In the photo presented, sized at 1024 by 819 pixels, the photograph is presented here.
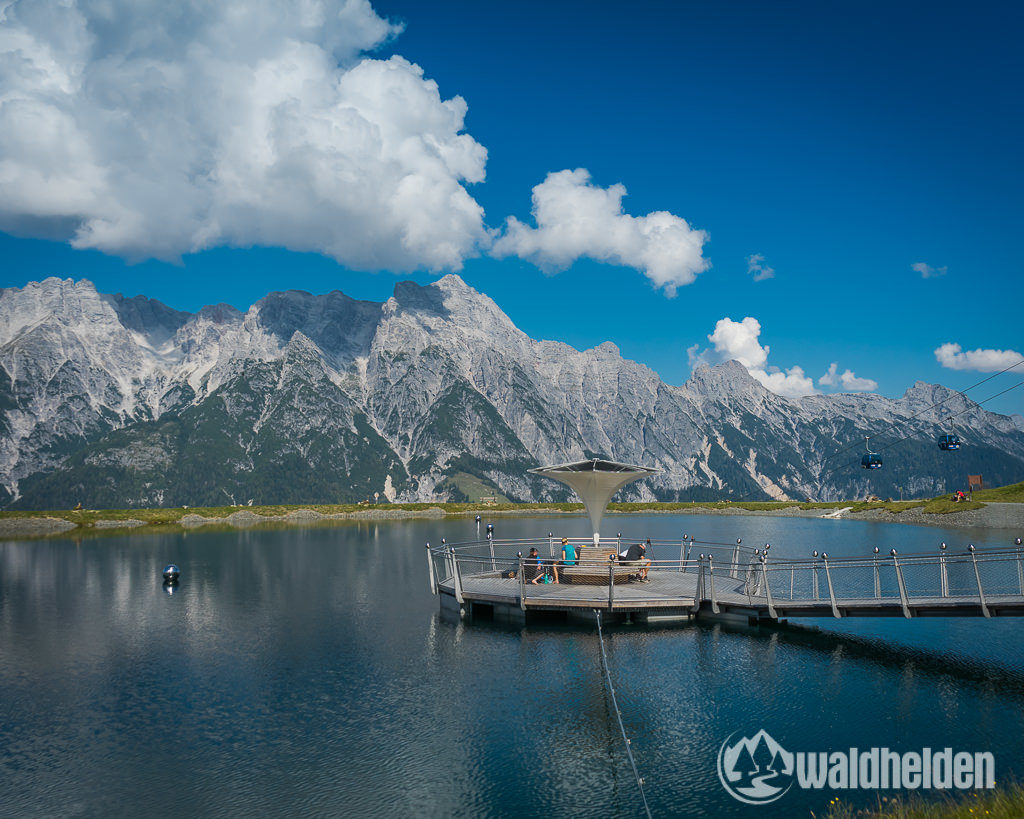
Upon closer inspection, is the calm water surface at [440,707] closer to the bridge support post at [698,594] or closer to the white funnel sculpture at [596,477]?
the bridge support post at [698,594]

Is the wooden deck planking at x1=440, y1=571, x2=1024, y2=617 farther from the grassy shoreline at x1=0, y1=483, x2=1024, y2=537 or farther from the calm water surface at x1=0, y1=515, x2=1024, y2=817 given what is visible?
the grassy shoreline at x1=0, y1=483, x2=1024, y2=537

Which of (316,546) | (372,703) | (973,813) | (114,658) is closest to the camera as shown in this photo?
(973,813)

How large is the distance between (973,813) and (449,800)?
11268mm

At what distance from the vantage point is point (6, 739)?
71.4ft

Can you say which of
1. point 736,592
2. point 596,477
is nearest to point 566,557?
point 596,477

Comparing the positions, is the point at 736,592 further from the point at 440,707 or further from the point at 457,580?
the point at 440,707

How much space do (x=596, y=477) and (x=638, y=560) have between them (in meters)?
5.87

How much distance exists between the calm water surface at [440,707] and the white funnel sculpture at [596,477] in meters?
9.99

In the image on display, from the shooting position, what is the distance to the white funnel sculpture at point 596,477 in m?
41.3

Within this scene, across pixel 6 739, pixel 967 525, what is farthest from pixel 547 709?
pixel 967 525

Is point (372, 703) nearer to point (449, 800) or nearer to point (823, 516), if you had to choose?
point (449, 800)

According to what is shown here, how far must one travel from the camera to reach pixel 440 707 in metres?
23.5

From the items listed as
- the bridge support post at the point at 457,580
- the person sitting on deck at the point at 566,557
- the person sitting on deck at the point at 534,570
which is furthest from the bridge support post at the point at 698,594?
the bridge support post at the point at 457,580

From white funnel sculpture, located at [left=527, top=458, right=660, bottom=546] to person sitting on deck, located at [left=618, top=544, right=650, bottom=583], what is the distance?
2126 mm
